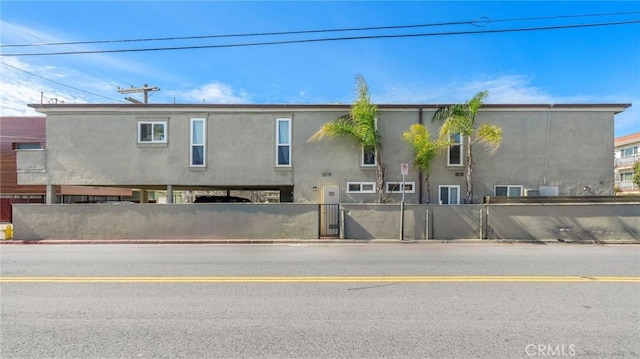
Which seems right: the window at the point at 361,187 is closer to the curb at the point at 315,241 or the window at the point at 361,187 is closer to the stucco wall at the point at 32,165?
the curb at the point at 315,241

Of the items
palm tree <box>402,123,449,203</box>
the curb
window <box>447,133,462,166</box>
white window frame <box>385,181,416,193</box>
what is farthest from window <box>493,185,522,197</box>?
white window frame <box>385,181,416,193</box>

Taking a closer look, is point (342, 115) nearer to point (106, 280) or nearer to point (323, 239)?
point (323, 239)

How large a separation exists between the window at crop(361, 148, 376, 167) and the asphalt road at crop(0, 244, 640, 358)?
7.30 metres

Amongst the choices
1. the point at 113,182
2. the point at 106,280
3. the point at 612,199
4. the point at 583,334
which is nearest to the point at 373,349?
the point at 583,334

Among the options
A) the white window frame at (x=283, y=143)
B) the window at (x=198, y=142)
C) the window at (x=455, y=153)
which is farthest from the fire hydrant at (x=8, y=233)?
the window at (x=455, y=153)

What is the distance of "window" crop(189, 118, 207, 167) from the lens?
50.8ft

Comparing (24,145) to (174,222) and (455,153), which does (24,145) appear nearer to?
(174,222)

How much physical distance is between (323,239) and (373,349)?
30.8ft

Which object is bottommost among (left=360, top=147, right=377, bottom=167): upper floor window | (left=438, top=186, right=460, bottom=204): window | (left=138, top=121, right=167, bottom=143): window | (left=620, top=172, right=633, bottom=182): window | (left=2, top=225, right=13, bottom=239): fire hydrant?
(left=2, top=225, right=13, bottom=239): fire hydrant

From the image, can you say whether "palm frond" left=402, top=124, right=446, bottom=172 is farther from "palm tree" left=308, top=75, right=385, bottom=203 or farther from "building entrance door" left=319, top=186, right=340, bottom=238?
"building entrance door" left=319, top=186, right=340, bottom=238

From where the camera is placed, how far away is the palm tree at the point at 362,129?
1465 cm

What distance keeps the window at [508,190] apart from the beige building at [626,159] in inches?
1327

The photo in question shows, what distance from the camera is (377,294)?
5613mm

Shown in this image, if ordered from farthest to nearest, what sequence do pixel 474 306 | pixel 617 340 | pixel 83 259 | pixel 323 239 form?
pixel 323 239 → pixel 83 259 → pixel 474 306 → pixel 617 340
